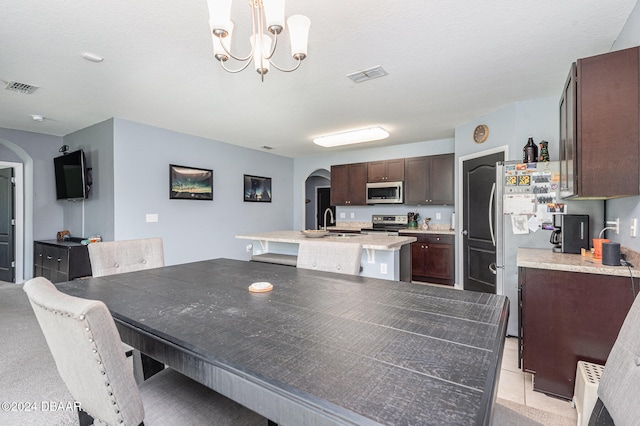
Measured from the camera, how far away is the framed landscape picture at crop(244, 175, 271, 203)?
6.12m

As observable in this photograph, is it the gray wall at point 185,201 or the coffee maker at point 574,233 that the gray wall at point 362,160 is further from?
the coffee maker at point 574,233

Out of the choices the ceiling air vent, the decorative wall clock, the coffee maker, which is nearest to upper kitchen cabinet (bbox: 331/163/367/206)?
the decorative wall clock

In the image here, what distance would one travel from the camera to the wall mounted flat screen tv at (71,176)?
14.4 ft

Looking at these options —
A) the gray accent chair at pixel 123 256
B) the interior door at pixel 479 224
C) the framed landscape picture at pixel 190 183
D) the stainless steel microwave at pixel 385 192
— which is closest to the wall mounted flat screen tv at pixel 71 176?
the framed landscape picture at pixel 190 183

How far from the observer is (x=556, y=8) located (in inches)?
76.8

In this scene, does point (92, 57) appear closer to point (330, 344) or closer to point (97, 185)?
point (97, 185)

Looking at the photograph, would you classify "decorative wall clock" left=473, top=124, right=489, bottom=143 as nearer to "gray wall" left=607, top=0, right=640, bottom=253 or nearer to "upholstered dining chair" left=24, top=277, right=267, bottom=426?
"gray wall" left=607, top=0, right=640, bottom=253

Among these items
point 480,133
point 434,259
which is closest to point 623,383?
point 480,133

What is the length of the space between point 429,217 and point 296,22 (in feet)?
15.6

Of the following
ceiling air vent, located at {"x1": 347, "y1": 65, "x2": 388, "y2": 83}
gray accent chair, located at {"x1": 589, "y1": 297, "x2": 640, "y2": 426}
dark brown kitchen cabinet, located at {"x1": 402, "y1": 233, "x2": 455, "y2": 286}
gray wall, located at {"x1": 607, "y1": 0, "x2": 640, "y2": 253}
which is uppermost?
ceiling air vent, located at {"x1": 347, "y1": 65, "x2": 388, "y2": 83}

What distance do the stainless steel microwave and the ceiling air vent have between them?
9.97 ft

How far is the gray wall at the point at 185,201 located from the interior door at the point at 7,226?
8.19 ft

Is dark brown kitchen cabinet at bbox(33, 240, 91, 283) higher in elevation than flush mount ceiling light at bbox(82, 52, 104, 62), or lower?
lower

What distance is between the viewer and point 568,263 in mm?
1979
